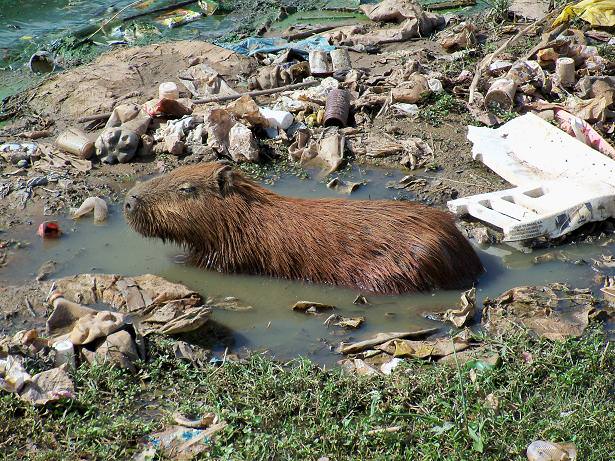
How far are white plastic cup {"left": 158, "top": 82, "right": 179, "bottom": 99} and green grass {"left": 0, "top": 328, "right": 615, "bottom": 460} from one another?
174 inches

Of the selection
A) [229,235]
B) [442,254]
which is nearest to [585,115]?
[442,254]

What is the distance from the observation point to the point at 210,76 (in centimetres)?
956

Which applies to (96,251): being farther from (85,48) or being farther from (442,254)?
(85,48)

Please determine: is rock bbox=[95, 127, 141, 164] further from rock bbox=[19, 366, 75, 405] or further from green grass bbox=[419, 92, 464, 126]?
rock bbox=[19, 366, 75, 405]

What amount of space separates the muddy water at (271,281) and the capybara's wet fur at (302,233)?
116 mm

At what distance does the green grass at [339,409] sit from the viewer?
429cm

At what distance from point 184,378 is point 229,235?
186 centimetres

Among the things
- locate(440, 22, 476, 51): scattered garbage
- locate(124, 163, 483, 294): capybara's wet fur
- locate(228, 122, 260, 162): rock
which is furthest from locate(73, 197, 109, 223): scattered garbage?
locate(440, 22, 476, 51): scattered garbage

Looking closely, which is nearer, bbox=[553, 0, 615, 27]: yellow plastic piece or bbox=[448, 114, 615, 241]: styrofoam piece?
bbox=[448, 114, 615, 241]: styrofoam piece

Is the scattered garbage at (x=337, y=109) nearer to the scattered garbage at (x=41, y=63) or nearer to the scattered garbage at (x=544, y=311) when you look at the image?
the scattered garbage at (x=544, y=311)

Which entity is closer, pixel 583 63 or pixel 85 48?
pixel 583 63

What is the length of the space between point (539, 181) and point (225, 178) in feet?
9.25

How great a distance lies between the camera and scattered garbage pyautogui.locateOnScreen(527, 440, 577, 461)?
4148 mm

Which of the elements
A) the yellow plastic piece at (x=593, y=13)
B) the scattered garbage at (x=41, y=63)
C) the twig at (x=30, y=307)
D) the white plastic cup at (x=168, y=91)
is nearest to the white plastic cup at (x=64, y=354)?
the twig at (x=30, y=307)
